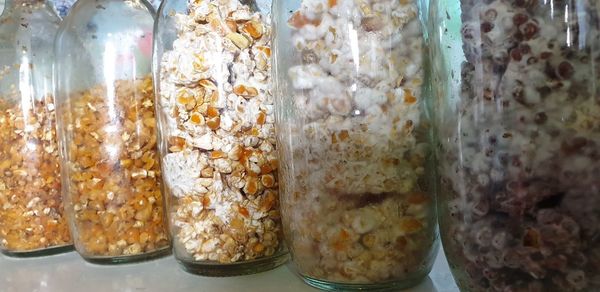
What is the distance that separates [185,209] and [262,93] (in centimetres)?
15

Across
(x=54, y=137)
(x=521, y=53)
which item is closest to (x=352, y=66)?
(x=521, y=53)

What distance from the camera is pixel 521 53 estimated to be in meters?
0.44

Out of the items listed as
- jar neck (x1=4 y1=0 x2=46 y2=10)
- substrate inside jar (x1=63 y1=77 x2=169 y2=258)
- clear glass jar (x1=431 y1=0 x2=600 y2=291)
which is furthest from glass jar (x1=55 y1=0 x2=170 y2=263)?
clear glass jar (x1=431 y1=0 x2=600 y2=291)

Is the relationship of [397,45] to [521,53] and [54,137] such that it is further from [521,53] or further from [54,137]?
[54,137]

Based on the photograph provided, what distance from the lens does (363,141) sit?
0.54 meters

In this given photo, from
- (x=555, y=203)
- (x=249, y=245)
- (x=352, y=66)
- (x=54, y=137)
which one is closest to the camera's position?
(x=555, y=203)

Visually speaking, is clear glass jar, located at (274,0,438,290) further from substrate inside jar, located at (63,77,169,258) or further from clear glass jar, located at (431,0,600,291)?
substrate inside jar, located at (63,77,169,258)

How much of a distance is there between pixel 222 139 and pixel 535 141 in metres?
0.32

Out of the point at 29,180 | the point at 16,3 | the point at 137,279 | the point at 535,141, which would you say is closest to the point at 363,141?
the point at 535,141

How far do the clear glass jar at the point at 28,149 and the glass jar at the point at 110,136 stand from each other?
0.06 m

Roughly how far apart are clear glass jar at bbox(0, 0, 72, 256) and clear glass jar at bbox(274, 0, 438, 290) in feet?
1.34

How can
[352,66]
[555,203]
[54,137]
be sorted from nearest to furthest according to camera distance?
[555,203] < [352,66] < [54,137]

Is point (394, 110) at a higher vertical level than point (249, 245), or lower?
higher

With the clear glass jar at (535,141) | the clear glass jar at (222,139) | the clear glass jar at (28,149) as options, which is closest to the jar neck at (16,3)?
the clear glass jar at (28,149)
